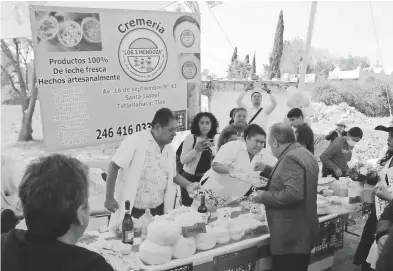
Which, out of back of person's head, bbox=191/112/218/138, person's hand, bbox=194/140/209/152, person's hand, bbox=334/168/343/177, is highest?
back of person's head, bbox=191/112/218/138

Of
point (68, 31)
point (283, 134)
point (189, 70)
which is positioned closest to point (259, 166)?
point (283, 134)

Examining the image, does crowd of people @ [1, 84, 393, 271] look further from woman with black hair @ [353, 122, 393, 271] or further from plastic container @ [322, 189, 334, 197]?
plastic container @ [322, 189, 334, 197]

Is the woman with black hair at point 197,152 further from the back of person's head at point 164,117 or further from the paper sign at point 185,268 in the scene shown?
the paper sign at point 185,268

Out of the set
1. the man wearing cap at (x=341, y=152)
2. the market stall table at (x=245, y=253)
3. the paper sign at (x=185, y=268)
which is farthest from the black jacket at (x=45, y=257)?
the man wearing cap at (x=341, y=152)

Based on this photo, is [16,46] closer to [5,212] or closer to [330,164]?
[5,212]

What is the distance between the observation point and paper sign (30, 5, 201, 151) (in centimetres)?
326

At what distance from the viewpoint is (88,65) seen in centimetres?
348

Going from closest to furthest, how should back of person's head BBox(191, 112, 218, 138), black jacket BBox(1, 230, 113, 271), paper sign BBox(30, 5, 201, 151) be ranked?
1. black jacket BBox(1, 230, 113, 271)
2. paper sign BBox(30, 5, 201, 151)
3. back of person's head BBox(191, 112, 218, 138)

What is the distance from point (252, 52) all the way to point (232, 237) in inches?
310

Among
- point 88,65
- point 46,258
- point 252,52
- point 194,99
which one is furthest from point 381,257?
point 252,52

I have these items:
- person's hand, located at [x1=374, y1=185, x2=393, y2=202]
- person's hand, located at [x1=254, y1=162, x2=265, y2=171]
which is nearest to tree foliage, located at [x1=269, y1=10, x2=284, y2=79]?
person's hand, located at [x1=254, y1=162, x2=265, y2=171]

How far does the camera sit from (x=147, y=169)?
281 centimetres

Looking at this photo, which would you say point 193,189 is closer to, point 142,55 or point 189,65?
point 142,55

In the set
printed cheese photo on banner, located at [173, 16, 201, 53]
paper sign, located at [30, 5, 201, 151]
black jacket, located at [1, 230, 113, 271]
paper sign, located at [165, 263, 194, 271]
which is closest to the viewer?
black jacket, located at [1, 230, 113, 271]
